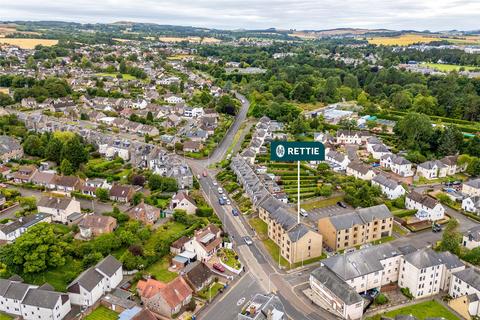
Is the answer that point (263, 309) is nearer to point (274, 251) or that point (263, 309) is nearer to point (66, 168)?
point (274, 251)

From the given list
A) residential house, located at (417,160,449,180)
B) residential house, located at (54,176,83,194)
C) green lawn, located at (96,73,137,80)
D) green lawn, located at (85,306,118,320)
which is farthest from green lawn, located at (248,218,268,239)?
green lawn, located at (96,73,137,80)

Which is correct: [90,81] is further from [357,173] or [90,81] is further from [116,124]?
[357,173]

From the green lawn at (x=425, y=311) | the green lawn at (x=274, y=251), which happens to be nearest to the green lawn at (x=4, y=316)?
the green lawn at (x=274, y=251)

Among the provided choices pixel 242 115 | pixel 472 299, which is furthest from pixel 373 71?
pixel 472 299

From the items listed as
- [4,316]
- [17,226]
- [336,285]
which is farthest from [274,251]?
[17,226]

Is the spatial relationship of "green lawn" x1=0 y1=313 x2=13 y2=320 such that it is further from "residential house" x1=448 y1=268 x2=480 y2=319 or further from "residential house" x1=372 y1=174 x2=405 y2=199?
"residential house" x1=372 y1=174 x2=405 y2=199

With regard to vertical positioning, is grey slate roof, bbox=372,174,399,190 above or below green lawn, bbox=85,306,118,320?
above
